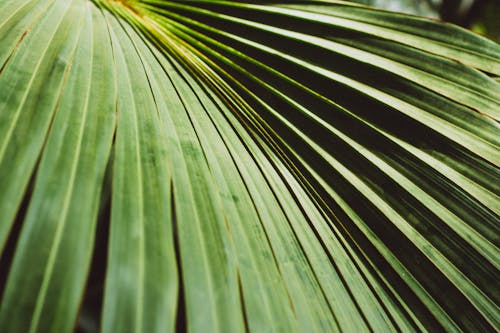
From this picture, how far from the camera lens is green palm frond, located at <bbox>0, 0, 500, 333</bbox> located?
1.50 feet

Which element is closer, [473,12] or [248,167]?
[248,167]

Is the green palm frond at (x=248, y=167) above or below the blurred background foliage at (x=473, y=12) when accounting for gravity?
below

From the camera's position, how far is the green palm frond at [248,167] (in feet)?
1.50

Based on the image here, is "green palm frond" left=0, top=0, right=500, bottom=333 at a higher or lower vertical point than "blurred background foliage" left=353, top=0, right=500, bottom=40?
lower

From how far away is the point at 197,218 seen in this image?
1.81 ft

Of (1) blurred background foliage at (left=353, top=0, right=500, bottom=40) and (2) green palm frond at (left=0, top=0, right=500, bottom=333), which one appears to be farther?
(1) blurred background foliage at (left=353, top=0, right=500, bottom=40)

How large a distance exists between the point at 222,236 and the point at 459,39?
0.71 metres

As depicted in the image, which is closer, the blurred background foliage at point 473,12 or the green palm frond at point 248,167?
the green palm frond at point 248,167

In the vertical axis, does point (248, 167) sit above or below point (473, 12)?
below

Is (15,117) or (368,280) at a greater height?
(15,117)

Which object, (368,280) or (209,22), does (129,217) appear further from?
(209,22)

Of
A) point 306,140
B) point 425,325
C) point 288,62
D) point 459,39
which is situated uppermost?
point 459,39

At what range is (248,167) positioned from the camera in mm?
696

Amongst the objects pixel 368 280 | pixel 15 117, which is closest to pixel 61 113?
pixel 15 117
